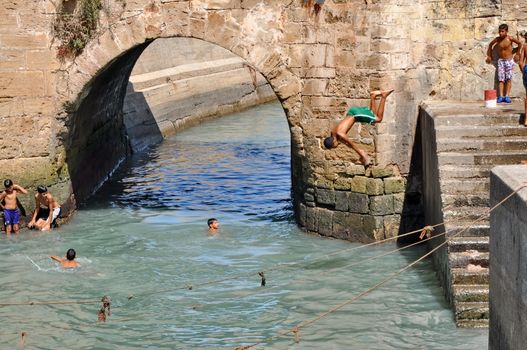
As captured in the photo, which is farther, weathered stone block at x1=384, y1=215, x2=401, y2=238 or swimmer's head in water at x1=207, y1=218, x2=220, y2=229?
swimmer's head in water at x1=207, y1=218, x2=220, y2=229

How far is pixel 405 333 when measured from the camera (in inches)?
476

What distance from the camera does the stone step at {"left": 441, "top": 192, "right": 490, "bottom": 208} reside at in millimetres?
13312

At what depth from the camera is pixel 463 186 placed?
44.4 feet

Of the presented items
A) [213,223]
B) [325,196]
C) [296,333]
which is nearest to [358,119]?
[325,196]

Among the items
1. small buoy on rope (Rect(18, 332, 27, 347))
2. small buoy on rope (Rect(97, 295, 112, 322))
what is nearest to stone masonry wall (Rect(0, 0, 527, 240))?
small buoy on rope (Rect(97, 295, 112, 322))

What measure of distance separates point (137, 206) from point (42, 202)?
265 centimetres

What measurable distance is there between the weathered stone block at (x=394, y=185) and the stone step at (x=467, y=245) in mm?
3075

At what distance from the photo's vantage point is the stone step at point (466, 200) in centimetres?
1331

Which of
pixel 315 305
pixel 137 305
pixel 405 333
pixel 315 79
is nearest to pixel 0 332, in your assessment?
pixel 137 305

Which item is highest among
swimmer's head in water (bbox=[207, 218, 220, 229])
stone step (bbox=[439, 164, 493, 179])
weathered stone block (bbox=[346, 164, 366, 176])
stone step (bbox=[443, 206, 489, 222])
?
stone step (bbox=[439, 164, 493, 179])

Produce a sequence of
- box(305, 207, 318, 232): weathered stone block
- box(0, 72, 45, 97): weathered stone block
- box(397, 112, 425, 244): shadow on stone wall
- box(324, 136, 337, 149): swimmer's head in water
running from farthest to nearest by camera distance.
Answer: box(0, 72, 45, 97): weathered stone block < box(305, 207, 318, 232): weathered stone block < box(397, 112, 425, 244): shadow on stone wall < box(324, 136, 337, 149): swimmer's head in water

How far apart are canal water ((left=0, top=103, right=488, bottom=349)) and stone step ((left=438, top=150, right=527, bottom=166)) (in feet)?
5.07

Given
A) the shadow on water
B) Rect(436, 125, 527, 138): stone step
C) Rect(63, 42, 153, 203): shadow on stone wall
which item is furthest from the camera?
the shadow on water

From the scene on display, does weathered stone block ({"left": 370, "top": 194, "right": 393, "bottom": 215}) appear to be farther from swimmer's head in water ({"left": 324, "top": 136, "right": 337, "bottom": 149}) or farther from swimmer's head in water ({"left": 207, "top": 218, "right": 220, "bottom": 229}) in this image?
swimmer's head in water ({"left": 207, "top": 218, "right": 220, "bottom": 229})
